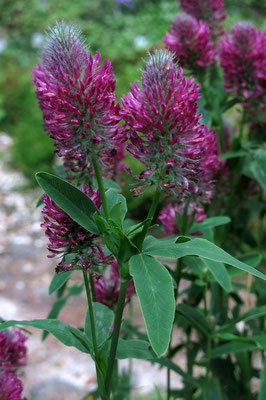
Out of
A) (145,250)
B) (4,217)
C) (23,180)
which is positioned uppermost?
(23,180)

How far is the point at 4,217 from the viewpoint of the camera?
15.8 feet

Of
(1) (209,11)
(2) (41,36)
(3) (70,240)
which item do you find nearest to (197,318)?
(3) (70,240)

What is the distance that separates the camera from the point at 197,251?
833 millimetres

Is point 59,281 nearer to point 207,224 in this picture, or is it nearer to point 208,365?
point 207,224

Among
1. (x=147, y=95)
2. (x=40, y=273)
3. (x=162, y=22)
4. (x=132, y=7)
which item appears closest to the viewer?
(x=147, y=95)

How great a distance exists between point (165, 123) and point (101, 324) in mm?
487

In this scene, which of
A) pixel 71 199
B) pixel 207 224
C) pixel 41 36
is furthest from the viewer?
pixel 41 36

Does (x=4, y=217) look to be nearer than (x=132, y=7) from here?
Yes

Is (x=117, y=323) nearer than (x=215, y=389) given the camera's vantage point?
Yes

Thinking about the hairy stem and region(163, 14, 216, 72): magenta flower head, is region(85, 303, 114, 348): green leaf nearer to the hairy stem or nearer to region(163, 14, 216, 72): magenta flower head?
the hairy stem

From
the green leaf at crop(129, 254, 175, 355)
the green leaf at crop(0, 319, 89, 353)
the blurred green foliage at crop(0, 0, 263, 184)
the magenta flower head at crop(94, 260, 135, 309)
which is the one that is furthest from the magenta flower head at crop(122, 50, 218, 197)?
the blurred green foliage at crop(0, 0, 263, 184)

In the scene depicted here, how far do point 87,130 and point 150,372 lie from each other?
217 centimetres

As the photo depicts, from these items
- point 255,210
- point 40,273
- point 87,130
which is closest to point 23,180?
point 40,273

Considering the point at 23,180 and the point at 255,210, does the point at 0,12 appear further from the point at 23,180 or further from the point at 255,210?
the point at 255,210
